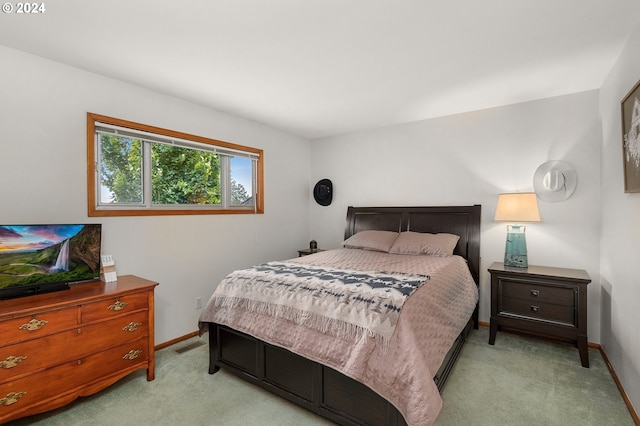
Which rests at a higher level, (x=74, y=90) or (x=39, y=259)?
→ (x=74, y=90)

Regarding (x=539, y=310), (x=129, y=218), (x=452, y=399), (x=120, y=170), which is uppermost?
(x=120, y=170)

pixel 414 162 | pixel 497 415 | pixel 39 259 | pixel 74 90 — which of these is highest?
pixel 74 90

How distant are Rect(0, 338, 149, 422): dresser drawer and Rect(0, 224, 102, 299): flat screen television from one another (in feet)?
1.73

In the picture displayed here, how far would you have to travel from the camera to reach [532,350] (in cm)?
276

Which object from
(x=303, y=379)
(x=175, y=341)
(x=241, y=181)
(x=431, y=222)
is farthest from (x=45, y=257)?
(x=431, y=222)

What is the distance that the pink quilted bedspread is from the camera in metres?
1.49

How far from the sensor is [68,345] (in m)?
1.92

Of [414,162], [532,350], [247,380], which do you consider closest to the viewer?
[247,380]

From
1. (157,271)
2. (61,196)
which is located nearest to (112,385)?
(157,271)

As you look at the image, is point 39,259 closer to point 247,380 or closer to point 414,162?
point 247,380

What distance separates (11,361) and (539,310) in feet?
12.6

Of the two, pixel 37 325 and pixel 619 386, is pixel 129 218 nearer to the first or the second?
pixel 37 325

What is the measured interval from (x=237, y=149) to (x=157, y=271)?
5.28 feet

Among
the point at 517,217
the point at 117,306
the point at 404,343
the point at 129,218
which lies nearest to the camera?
the point at 404,343
